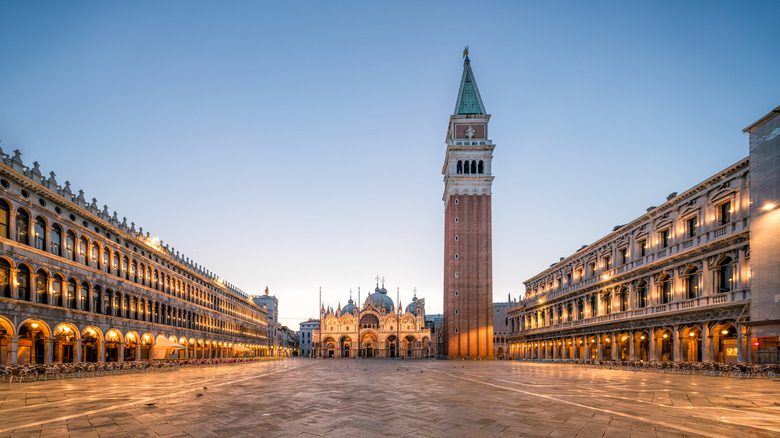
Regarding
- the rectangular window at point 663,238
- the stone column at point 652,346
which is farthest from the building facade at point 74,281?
the rectangular window at point 663,238

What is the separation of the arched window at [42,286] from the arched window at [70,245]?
2.99 metres

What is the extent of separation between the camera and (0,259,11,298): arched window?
87.9 ft

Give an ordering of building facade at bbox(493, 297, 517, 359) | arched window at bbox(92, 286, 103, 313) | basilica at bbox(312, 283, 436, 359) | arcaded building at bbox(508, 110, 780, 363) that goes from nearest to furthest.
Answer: arcaded building at bbox(508, 110, 780, 363), arched window at bbox(92, 286, 103, 313), building facade at bbox(493, 297, 517, 359), basilica at bbox(312, 283, 436, 359)

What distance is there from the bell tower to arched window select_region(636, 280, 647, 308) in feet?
117

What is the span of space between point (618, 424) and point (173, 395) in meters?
14.3

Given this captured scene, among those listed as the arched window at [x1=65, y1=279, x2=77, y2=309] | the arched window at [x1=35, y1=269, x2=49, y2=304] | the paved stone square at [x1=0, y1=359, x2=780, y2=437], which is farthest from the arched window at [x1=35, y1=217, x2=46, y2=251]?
the paved stone square at [x1=0, y1=359, x2=780, y2=437]

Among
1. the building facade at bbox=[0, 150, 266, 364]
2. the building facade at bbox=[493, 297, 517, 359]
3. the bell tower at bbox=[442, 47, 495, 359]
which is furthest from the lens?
the building facade at bbox=[493, 297, 517, 359]

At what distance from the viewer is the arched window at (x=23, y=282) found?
2821cm

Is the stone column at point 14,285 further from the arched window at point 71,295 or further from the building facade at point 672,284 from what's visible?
the building facade at point 672,284

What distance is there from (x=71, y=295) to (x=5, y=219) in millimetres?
8245

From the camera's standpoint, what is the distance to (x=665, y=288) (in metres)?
39.2

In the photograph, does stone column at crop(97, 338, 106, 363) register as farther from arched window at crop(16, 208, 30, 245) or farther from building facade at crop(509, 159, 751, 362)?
building facade at crop(509, 159, 751, 362)

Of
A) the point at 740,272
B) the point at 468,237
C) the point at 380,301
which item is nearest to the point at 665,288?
the point at 740,272

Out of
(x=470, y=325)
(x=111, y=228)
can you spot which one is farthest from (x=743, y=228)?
(x=470, y=325)
